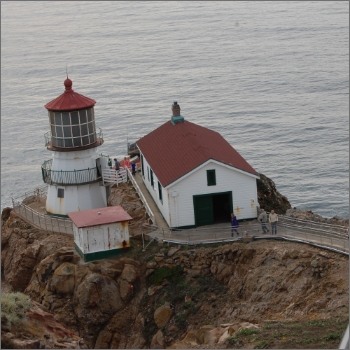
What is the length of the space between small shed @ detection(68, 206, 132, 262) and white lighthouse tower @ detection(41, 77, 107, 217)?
5.60m

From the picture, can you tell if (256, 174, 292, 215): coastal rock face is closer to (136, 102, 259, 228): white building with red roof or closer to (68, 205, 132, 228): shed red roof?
(136, 102, 259, 228): white building with red roof

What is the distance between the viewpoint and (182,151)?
31.0 meters

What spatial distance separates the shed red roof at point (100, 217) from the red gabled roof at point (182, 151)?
1.77 m

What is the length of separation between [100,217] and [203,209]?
3.60m

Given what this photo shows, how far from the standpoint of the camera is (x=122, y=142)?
5759 cm

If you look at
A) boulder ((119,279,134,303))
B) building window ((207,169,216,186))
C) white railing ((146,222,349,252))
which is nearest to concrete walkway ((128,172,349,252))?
white railing ((146,222,349,252))

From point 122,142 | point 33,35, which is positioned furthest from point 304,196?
point 33,35

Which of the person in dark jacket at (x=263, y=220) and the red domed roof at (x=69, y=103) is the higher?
the red domed roof at (x=69, y=103)

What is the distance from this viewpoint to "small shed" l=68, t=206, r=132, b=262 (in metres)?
28.6

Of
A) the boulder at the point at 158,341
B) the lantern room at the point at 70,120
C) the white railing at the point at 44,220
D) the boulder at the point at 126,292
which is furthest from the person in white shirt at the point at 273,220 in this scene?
the lantern room at the point at 70,120

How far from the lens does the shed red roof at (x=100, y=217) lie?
93.8 ft

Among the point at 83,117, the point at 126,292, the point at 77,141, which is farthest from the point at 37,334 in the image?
the point at 83,117

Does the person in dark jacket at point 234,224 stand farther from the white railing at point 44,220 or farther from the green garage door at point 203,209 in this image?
the white railing at point 44,220

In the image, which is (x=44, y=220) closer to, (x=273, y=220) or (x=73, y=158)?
(x=73, y=158)
